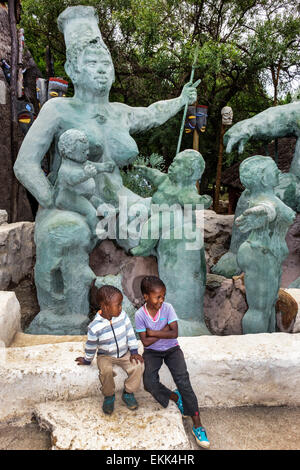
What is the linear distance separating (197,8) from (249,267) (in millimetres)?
8226

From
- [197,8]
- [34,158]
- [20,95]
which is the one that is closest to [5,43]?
[20,95]

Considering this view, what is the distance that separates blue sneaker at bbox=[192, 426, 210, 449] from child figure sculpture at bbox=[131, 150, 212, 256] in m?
1.42

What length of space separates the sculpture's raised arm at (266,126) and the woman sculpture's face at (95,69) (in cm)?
110

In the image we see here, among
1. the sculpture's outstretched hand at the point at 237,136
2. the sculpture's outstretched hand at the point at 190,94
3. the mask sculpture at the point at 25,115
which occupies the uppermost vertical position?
the mask sculpture at the point at 25,115

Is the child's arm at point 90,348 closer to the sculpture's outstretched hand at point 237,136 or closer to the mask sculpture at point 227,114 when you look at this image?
the sculpture's outstretched hand at point 237,136

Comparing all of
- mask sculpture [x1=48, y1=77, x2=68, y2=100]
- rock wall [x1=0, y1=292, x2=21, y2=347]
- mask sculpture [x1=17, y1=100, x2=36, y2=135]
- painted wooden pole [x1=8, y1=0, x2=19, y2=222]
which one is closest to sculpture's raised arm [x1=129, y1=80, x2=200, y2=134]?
rock wall [x1=0, y1=292, x2=21, y2=347]

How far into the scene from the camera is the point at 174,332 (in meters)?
1.80

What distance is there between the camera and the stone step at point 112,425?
152 centimetres

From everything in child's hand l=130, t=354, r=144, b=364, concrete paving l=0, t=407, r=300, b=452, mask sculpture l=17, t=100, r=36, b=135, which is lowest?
concrete paving l=0, t=407, r=300, b=452

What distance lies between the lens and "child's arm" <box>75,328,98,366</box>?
5.86ft

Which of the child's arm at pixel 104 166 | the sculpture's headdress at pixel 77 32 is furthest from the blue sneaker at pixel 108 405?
the sculpture's headdress at pixel 77 32

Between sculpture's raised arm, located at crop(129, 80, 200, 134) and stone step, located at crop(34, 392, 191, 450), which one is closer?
stone step, located at crop(34, 392, 191, 450)

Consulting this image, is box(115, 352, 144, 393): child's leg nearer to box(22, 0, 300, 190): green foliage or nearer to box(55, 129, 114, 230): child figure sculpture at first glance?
box(55, 129, 114, 230): child figure sculpture

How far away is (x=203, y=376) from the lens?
1.87 m
